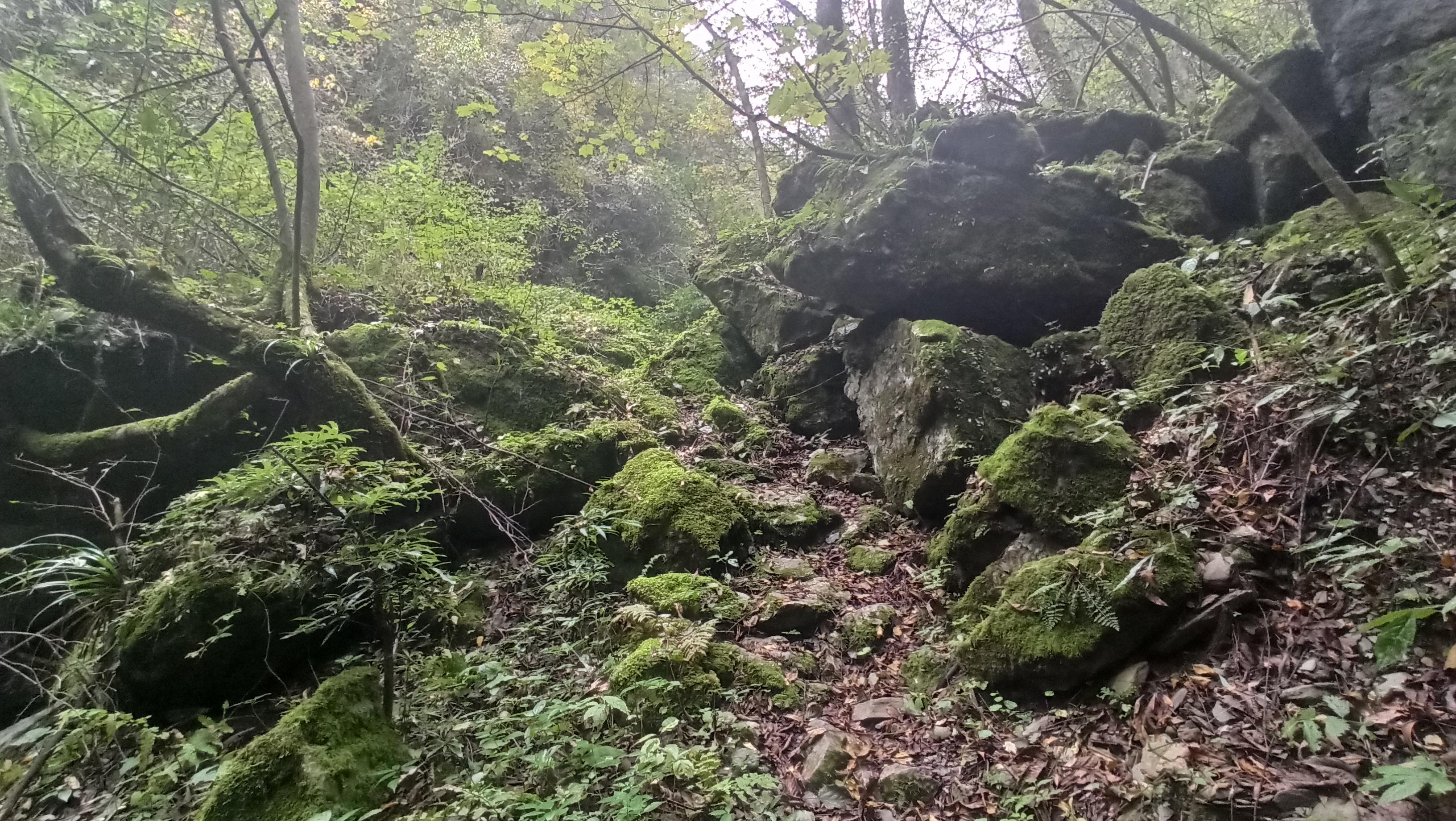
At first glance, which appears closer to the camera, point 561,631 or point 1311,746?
point 1311,746

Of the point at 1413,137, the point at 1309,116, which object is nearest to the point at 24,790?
the point at 1413,137

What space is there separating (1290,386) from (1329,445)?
357 millimetres

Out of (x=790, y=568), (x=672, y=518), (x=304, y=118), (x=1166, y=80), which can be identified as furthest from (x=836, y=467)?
(x=304, y=118)

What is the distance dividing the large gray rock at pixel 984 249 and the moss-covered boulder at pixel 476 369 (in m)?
3.33

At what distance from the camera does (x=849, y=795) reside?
2998 mm

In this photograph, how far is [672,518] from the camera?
16.6 ft

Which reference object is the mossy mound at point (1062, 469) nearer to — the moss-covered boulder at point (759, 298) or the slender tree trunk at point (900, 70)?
the moss-covered boulder at point (759, 298)

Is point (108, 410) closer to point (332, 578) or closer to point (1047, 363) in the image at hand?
point (332, 578)

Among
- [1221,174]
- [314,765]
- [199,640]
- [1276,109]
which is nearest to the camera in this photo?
[314,765]

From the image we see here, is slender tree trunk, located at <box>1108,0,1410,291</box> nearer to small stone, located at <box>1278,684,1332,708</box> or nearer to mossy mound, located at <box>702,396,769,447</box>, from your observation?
small stone, located at <box>1278,684,1332,708</box>

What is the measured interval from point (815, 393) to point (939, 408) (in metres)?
2.47

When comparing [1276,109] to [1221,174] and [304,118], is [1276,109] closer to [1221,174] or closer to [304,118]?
[1221,174]

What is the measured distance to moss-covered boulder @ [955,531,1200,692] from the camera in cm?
317

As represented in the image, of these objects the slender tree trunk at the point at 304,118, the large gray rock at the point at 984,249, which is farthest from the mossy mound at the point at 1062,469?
the slender tree trunk at the point at 304,118
